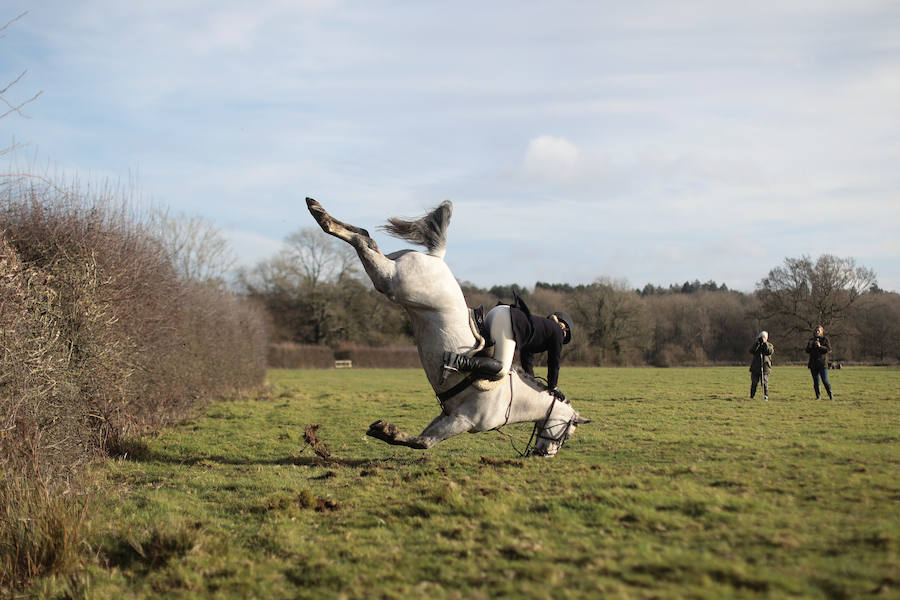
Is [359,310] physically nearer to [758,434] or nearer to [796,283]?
[796,283]

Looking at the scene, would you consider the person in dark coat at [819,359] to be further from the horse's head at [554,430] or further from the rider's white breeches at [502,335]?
the rider's white breeches at [502,335]

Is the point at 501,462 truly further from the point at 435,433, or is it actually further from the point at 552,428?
the point at 435,433

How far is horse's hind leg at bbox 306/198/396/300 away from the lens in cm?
660

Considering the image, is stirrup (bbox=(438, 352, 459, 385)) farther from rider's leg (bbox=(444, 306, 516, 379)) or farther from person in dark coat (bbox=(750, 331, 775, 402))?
person in dark coat (bbox=(750, 331, 775, 402))

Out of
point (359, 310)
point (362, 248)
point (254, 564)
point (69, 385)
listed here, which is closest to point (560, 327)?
point (362, 248)

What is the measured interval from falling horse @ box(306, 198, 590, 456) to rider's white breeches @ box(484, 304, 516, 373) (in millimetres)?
186

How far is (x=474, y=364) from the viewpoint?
23.7 ft

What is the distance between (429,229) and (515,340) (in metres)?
1.62

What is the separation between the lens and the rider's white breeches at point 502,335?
24.6 feet

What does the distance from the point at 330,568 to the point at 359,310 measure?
6505 centimetres

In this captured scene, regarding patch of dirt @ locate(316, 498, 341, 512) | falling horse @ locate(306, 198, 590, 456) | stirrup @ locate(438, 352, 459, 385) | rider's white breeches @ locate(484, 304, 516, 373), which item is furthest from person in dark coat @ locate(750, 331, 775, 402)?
patch of dirt @ locate(316, 498, 341, 512)

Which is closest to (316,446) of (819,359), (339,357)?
(819,359)

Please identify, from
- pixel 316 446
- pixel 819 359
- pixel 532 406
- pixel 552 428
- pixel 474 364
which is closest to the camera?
pixel 474 364

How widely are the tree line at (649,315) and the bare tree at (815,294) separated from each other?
0.27ft
